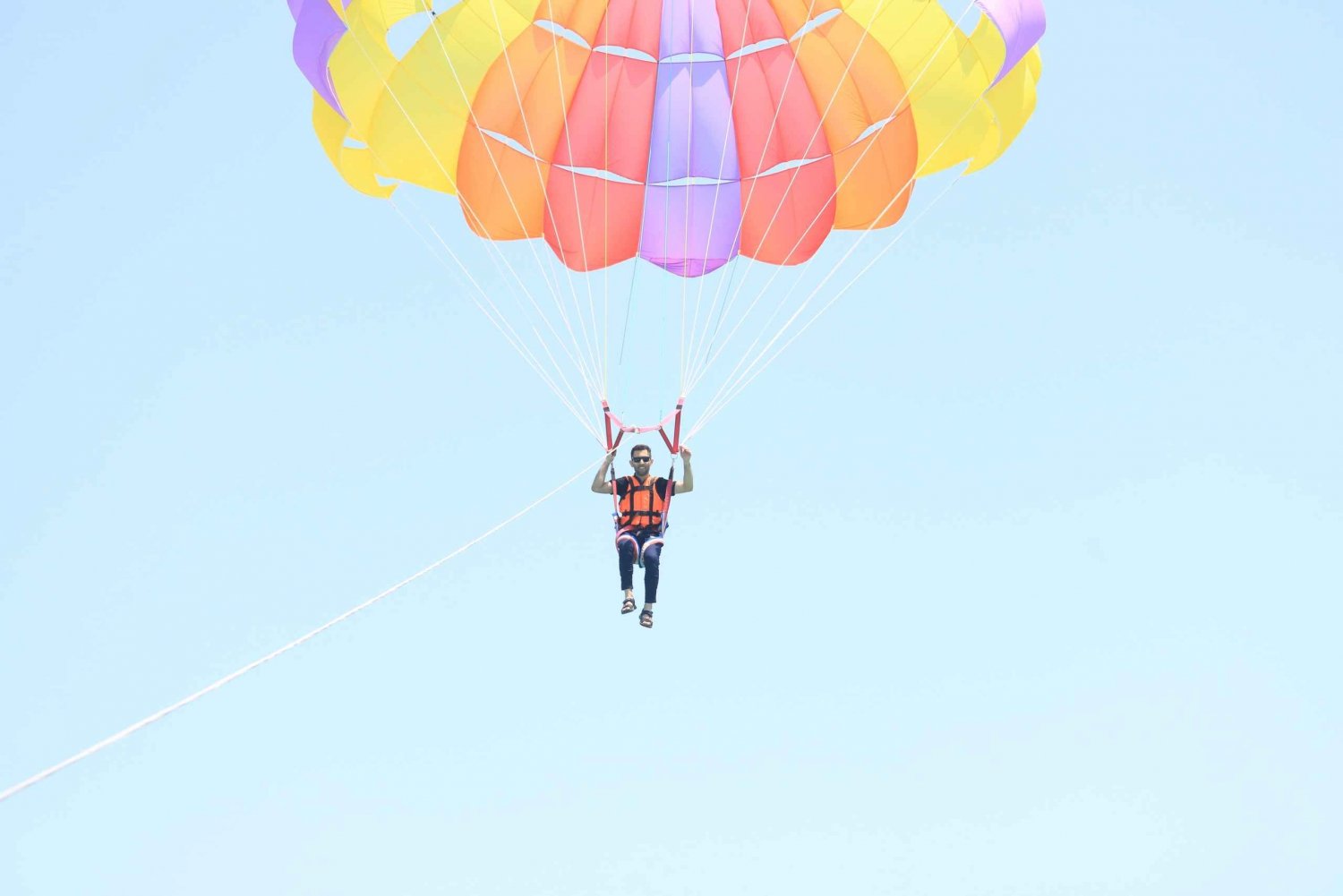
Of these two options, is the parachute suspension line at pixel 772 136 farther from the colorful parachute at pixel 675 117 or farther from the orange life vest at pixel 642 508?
the orange life vest at pixel 642 508

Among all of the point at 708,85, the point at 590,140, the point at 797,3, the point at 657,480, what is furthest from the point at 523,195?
the point at 657,480

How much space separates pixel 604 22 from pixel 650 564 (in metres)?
4.87

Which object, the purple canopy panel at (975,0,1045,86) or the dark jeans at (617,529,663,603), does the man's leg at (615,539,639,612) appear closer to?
the dark jeans at (617,529,663,603)

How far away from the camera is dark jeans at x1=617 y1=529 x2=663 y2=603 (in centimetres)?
1266

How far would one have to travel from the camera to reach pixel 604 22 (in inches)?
595

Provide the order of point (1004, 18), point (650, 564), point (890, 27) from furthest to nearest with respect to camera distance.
Answer: 1. point (890, 27)
2. point (1004, 18)
3. point (650, 564)

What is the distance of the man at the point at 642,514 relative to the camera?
12.7m

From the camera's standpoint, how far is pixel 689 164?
15469mm

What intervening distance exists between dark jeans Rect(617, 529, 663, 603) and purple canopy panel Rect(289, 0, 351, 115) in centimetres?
447

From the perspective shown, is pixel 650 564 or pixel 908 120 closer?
pixel 650 564

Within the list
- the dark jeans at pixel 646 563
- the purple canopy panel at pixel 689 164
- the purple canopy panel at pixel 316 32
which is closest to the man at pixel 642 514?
the dark jeans at pixel 646 563

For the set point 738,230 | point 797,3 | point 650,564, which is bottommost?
point 650,564

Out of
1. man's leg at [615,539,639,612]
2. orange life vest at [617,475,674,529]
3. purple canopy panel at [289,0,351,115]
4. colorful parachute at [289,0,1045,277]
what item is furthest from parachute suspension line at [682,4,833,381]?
man's leg at [615,539,639,612]

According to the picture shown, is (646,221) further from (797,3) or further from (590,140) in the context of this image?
(797,3)
